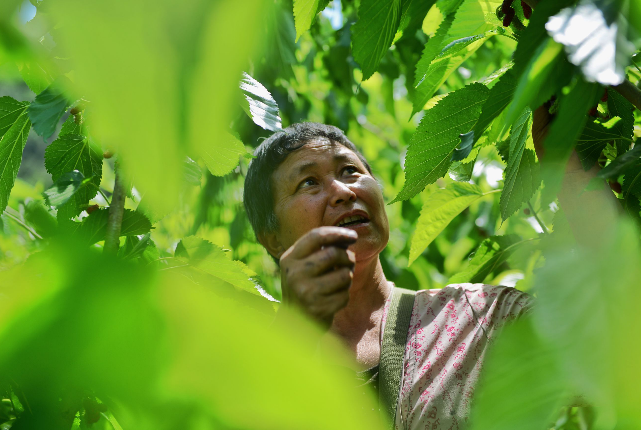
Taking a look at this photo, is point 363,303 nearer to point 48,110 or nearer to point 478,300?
point 478,300

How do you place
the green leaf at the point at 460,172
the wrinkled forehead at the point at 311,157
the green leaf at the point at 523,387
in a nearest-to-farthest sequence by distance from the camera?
the green leaf at the point at 523,387 < the green leaf at the point at 460,172 < the wrinkled forehead at the point at 311,157

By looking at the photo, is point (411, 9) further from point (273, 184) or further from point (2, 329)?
point (273, 184)

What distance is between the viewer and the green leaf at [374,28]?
1.21 feet

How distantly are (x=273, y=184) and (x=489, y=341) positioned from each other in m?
0.53

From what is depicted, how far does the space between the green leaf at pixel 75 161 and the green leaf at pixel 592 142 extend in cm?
45

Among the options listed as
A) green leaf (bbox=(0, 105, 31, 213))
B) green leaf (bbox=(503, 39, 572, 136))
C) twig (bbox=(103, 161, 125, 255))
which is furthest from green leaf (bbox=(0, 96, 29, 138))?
green leaf (bbox=(503, 39, 572, 136))

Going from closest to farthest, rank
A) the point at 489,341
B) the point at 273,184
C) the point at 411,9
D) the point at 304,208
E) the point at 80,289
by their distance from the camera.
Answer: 1. the point at 80,289
2. the point at 411,9
3. the point at 489,341
4. the point at 304,208
5. the point at 273,184

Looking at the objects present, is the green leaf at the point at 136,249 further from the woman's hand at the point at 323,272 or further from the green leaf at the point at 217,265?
the woman's hand at the point at 323,272

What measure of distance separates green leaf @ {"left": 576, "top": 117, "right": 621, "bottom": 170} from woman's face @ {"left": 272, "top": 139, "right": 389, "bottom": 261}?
0.53 metres

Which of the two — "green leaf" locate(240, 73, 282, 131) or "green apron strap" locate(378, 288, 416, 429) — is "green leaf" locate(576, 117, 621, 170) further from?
"green apron strap" locate(378, 288, 416, 429)

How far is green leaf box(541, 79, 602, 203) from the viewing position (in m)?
0.23

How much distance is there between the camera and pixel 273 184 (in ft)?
3.79

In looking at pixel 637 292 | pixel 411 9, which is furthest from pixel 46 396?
pixel 411 9

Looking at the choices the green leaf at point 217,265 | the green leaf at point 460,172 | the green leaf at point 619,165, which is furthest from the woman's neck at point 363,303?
the green leaf at point 619,165
